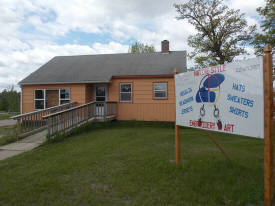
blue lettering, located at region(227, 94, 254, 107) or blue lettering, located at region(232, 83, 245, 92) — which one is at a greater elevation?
blue lettering, located at region(232, 83, 245, 92)

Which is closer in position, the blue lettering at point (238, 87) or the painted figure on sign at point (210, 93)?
the blue lettering at point (238, 87)

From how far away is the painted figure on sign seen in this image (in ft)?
12.7

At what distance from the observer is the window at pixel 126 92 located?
12.8 metres

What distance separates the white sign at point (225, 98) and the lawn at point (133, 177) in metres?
0.98

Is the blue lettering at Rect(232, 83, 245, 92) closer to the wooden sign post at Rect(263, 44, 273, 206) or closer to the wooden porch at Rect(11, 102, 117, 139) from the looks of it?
the wooden sign post at Rect(263, 44, 273, 206)

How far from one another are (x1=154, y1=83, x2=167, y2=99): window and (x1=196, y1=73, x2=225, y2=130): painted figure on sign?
7.95 metres

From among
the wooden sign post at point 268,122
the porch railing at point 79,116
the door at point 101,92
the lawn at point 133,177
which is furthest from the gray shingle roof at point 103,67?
the wooden sign post at point 268,122

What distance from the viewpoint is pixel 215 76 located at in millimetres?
3943

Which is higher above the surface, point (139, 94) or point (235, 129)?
point (139, 94)

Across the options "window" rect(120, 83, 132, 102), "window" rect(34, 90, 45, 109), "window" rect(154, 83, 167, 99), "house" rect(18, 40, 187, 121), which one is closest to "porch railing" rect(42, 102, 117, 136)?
"window" rect(120, 83, 132, 102)

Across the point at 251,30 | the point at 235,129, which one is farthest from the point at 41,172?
the point at 251,30

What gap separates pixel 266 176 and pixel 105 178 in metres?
2.76

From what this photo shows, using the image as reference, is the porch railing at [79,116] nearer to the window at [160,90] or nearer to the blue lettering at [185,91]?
the window at [160,90]

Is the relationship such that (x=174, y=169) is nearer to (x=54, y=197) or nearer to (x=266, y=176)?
(x=266, y=176)
